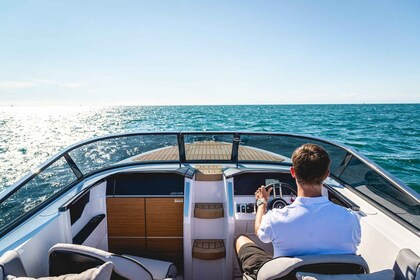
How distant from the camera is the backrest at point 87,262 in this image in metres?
1.35

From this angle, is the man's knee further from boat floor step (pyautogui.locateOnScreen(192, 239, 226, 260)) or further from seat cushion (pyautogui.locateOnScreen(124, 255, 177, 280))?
seat cushion (pyautogui.locateOnScreen(124, 255, 177, 280))

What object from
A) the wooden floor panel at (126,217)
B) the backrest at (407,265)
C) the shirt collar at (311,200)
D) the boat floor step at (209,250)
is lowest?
the boat floor step at (209,250)

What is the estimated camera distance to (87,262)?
4.58ft

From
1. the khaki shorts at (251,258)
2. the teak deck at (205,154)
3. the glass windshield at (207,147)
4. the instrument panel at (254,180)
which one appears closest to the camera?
the khaki shorts at (251,258)

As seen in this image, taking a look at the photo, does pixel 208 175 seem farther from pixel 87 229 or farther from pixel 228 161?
pixel 87 229

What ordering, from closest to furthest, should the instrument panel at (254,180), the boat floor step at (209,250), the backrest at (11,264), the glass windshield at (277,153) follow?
the backrest at (11,264) → the boat floor step at (209,250) → the instrument panel at (254,180) → the glass windshield at (277,153)

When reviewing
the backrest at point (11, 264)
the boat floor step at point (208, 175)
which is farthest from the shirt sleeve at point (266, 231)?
the boat floor step at point (208, 175)

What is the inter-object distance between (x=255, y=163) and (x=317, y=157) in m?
2.13

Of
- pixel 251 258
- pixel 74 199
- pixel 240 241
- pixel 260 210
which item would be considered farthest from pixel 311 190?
pixel 74 199

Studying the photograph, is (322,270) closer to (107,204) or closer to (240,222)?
(240,222)

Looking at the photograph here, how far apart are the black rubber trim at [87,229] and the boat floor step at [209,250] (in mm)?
1066

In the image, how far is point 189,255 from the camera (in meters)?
2.77

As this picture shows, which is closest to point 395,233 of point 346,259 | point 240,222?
point 346,259

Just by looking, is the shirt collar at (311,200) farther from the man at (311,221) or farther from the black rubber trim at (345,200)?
the black rubber trim at (345,200)
